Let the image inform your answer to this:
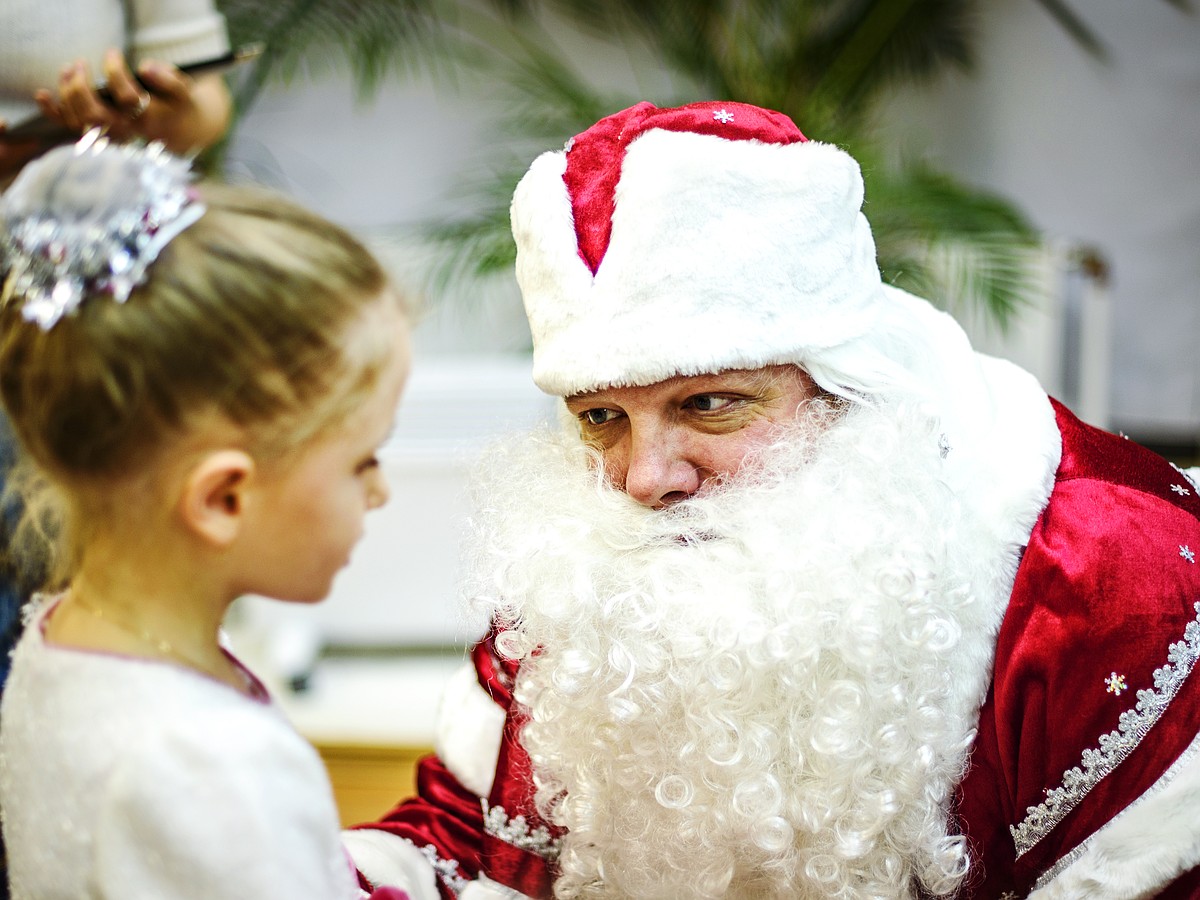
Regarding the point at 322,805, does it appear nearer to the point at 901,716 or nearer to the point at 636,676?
the point at 636,676

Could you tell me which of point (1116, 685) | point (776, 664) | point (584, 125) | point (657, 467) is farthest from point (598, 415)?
point (584, 125)

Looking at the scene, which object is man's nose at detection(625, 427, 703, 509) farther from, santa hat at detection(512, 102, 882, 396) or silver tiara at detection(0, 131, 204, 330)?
silver tiara at detection(0, 131, 204, 330)

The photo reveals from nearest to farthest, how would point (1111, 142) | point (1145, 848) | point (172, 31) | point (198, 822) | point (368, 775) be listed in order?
point (198, 822), point (1145, 848), point (172, 31), point (368, 775), point (1111, 142)

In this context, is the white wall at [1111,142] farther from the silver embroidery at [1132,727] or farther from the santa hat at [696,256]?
the silver embroidery at [1132,727]

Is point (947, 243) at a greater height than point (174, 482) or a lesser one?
lesser

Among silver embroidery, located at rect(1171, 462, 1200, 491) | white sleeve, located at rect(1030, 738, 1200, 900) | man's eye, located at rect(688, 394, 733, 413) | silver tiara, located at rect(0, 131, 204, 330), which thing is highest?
silver tiara, located at rect(0, 131, 204, 330)

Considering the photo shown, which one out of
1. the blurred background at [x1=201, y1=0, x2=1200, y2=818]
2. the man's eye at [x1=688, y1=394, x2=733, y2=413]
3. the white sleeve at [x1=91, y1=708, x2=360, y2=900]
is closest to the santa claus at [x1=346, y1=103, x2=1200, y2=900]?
the man's eye at [x1=688, y1=394, x2=733, y2=413]

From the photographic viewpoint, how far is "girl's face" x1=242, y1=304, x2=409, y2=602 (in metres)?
0.83

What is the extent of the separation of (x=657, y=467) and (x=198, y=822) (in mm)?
675

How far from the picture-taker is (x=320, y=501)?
84 cm

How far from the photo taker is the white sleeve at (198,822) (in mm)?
756

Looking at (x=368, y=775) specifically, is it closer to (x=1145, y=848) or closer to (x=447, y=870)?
(x=447, y=870)

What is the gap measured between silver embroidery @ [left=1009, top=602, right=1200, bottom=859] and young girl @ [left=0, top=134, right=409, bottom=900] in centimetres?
72

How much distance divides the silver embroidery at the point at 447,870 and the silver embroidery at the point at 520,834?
0.06 metres
